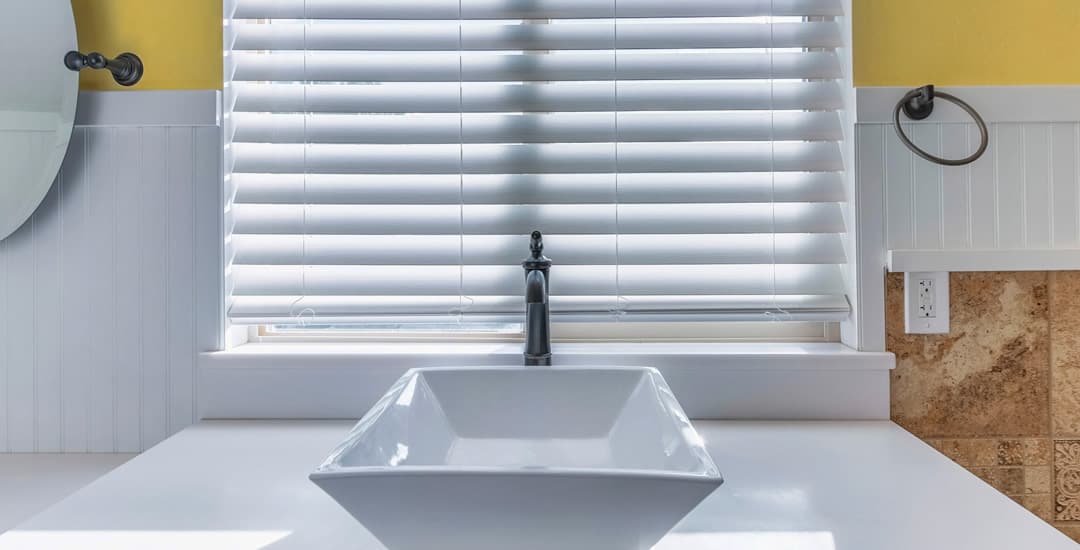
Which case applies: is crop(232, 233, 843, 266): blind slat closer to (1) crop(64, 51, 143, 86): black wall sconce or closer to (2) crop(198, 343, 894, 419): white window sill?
(2) crop(198, 343, 894, 419): white window sill

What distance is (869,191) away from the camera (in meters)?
1.25

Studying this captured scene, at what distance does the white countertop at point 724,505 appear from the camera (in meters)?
0.75

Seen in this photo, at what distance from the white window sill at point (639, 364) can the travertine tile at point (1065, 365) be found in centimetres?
32

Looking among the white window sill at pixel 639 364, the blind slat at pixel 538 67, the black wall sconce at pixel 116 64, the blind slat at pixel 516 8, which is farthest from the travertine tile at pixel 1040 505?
the black wall sconce at pixel 116 64

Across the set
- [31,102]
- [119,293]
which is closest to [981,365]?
[119,293]

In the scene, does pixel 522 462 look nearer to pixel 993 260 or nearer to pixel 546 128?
pixel 546 128

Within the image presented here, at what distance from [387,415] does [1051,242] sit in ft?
4.00

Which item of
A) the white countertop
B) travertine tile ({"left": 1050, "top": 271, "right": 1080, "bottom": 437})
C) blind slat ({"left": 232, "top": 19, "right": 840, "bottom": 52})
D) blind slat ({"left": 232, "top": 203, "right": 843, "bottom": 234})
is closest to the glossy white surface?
the white countertop

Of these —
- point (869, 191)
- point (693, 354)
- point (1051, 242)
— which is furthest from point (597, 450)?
point (1051, 242)

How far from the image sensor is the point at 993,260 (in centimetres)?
120

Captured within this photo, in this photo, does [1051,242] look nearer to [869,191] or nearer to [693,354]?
[869,191]

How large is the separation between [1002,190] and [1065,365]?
34cm

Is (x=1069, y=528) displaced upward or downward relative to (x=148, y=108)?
downward

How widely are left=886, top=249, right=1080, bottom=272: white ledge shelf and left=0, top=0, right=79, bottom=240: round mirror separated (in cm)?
158
